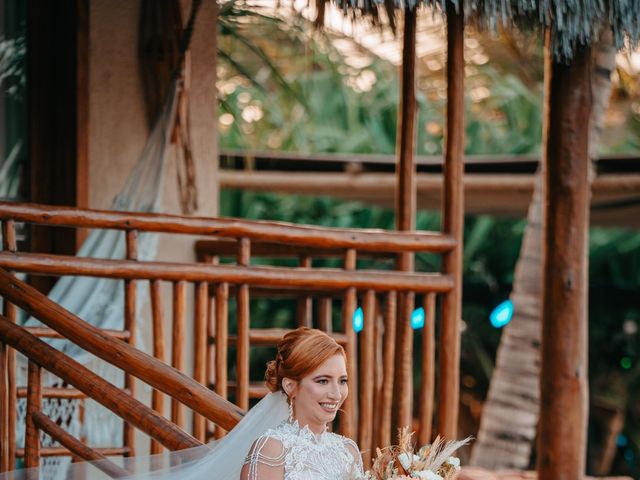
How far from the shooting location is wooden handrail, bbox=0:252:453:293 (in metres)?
4.34

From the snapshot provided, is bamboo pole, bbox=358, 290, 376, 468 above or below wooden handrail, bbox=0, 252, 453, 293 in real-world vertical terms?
below

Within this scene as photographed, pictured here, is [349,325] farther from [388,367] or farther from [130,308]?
[130,308]

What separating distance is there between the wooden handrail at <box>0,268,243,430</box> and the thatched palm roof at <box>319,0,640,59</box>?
206 centimetres

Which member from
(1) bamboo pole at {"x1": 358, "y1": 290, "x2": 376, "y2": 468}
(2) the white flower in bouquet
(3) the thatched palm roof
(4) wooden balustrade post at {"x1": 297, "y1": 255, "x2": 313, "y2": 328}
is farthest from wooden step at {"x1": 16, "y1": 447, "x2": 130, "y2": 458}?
(3) the thatched palm roof

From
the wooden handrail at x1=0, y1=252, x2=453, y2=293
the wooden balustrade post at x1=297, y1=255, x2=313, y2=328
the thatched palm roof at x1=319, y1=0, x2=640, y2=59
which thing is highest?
the thatched palm roof at x1=319, y1=0, x2=640, y2=59

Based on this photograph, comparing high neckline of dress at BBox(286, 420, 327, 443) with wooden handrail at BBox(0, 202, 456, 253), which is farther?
wooden handrail at BBox(0, 202, 456, 253)

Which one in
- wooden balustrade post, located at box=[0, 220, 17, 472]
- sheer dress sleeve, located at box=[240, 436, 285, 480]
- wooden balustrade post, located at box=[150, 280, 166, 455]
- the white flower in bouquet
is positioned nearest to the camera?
the white flower in bouquet

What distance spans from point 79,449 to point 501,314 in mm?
8540

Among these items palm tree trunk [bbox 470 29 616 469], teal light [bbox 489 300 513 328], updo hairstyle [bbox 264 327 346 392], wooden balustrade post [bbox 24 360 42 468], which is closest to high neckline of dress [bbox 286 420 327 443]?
updo hairstyle [bbox 264 327 346 392]

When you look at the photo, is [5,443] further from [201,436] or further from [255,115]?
[255,115]

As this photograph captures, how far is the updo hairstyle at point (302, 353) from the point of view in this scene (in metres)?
3.21

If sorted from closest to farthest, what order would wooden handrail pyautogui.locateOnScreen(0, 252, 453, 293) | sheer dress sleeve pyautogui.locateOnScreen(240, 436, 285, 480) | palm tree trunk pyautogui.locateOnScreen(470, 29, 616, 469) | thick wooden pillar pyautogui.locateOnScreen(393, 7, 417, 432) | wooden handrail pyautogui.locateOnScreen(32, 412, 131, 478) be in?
sheer dress sleeve pyautogui.locateOnScreen(240, 436, 285, 480) → wooden handrail pyautogui.locateOnScreen(32, 412, 131, 478) → wooden handrail pyautogui.locateOnScreen(0, 252, 453, 293) → thick wooden pillar pyautogui.locateOnScreen(393, 7, 417, 432) → palm tree trunk pyautogui.locateOnScreen(470, 29, 616, 469)

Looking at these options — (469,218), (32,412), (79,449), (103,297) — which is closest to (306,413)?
(79,449)

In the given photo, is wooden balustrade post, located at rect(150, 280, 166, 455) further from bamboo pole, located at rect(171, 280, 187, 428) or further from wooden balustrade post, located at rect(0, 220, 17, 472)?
wooden balustrade post, located at rect(0, 220, 17, 472)
